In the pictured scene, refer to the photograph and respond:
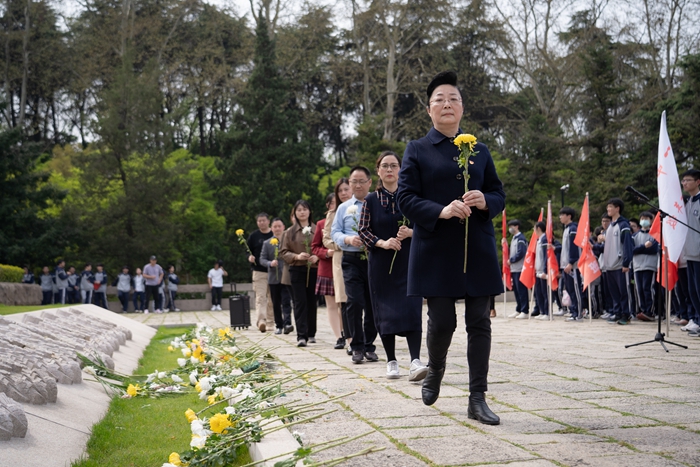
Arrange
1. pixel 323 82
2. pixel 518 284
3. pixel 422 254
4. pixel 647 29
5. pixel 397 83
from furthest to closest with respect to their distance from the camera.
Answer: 1. pixel 323 82
2. pixel 397 83
3. pixel 647 29
4. pixel 518 284
5. pixel 422 254

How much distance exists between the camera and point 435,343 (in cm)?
457

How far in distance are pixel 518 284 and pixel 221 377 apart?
43.0ft

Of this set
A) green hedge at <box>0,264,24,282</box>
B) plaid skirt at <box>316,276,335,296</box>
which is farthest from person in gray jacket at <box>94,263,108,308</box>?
plaid skirt at <box>316,276,335,296</box>

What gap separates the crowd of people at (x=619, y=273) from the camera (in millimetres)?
10305

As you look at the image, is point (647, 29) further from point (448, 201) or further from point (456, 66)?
point (448, 201)

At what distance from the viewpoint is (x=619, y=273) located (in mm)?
13375

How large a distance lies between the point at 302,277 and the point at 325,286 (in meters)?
0.93

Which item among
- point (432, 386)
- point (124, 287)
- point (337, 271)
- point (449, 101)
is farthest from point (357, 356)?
point (124, 287)

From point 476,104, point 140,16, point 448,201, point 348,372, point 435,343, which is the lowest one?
point 348,372

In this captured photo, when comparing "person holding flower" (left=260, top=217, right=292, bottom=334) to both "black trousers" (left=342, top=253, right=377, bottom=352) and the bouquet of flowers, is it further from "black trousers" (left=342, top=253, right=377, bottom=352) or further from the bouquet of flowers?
the bouquet of flowers

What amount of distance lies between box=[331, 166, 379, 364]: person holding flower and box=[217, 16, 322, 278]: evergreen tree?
24761 mm

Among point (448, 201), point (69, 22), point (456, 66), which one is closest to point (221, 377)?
point (448, 201)

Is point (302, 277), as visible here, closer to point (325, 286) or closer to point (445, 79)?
point (325, 286)

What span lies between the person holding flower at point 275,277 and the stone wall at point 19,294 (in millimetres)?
11639
